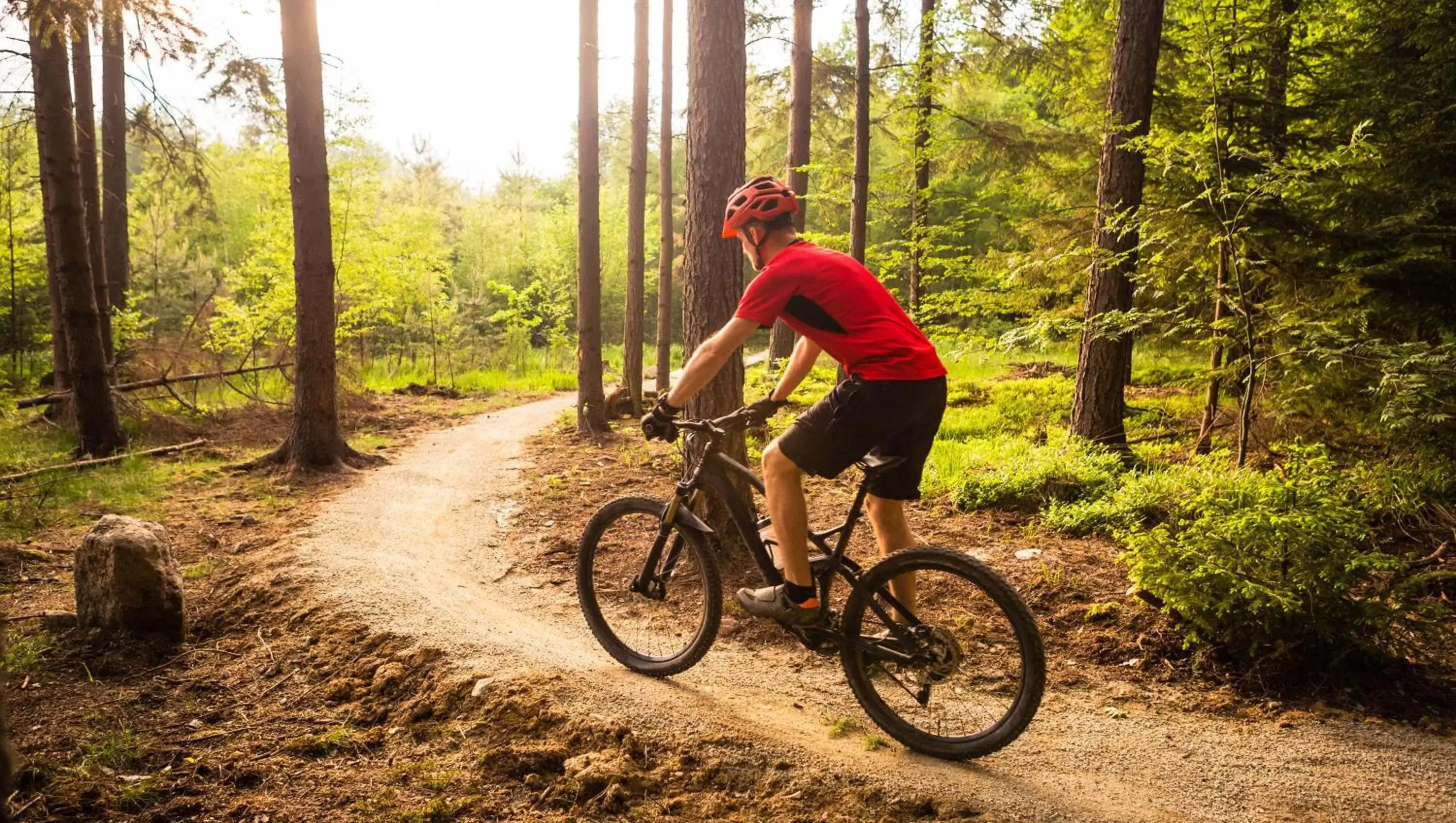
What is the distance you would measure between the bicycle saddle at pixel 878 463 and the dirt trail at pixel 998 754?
133 centimetres

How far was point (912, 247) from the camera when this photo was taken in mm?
12281

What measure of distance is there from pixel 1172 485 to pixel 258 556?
7603mm

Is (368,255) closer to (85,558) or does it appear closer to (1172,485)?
(85,558)

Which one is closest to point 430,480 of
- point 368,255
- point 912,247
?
point 912,247

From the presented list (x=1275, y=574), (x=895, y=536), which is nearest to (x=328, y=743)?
(x=895, y=536)

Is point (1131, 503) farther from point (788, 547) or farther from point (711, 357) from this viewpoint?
point (711, 357)

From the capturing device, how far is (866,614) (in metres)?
3.82

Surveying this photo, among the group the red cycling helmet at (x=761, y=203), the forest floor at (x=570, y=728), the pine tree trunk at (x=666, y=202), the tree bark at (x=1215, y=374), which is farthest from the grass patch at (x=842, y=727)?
the pine tree trunk at (x=666, y=202)

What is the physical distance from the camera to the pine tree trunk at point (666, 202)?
51.9 feet

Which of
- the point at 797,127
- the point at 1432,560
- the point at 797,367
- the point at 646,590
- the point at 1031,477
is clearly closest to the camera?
the point at 797,367

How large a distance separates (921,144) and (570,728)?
13.1m

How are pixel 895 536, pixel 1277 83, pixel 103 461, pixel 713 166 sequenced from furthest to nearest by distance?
pixel 103 461 → pixel 1277 83 → pixel 713 166 → pixel 895 536

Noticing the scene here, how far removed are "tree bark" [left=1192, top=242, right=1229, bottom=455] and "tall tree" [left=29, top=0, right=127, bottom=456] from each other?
41.9 feet

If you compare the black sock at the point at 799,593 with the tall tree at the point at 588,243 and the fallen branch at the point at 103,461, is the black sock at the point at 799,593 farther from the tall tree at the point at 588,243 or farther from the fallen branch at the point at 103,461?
the tall tree at the point at 588,243
